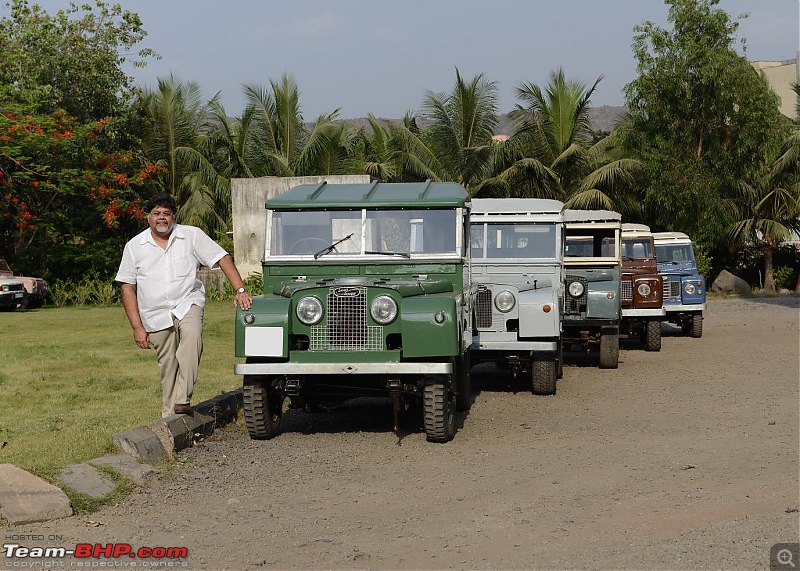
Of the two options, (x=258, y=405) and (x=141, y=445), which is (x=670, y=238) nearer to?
(x=258, y=405)

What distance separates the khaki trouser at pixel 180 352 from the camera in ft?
29.0

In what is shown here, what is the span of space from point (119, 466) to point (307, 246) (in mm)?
3212

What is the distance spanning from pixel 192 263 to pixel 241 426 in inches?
72.7

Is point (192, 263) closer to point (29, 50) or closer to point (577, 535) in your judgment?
point (577, 535)

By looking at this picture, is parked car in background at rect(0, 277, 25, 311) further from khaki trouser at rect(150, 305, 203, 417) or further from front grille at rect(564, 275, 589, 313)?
khaki trouser at rect(150, 305, 203, 417)

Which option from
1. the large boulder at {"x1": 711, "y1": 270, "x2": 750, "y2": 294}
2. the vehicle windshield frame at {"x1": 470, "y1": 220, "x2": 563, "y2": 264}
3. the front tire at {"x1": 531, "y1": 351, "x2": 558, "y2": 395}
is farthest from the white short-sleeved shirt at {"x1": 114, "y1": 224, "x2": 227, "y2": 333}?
the large boulder at {"x1": 711, "y1": 270, "x2": 750, "y2": 294}

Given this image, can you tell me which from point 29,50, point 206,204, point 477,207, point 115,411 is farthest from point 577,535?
point 29,50

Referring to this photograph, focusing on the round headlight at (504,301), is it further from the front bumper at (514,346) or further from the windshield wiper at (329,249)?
the windshield wiper at (329,249)

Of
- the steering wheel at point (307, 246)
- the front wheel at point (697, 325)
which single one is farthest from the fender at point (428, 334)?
the front wheel at point (697, 325)

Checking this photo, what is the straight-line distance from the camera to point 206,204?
32.9 meters

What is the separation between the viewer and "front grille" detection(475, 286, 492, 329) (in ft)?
39.8

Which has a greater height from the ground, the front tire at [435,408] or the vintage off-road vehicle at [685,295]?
the vintage off-road vehicle at [685,295]

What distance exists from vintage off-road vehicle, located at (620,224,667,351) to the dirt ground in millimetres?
5564

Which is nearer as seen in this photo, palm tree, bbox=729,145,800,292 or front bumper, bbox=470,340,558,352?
front bumper, bbox=470,340,558,352
